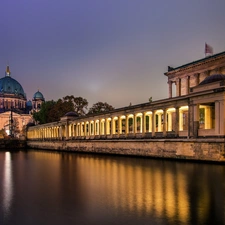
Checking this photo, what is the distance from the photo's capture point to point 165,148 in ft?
103

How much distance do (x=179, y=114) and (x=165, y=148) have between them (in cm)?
430

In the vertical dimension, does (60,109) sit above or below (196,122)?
above

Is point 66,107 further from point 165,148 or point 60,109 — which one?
point 165,148

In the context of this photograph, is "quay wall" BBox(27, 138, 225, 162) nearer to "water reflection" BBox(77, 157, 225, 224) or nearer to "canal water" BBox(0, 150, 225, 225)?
"water reflection" BBox(77, 157, 225, 224)

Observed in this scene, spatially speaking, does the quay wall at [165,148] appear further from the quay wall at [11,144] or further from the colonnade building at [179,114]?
the quay wall at [11,144]

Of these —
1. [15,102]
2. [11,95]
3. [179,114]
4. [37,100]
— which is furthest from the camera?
[37,100]

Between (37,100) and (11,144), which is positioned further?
(37,100)

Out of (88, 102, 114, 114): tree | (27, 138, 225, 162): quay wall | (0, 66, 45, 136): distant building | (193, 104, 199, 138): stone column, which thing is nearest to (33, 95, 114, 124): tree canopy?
(88, 102, 114, 114): tree

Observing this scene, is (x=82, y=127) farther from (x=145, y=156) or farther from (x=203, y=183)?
(x=203, y=183)

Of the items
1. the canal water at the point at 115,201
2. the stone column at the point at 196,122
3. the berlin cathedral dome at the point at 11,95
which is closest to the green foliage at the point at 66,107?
the stone column at the point at 196,122

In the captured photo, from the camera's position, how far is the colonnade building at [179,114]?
27423 mm

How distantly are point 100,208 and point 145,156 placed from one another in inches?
959

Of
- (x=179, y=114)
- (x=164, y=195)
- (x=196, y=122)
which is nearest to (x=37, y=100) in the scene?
(x=179, y=114)

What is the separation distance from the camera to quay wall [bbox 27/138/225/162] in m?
25.4
